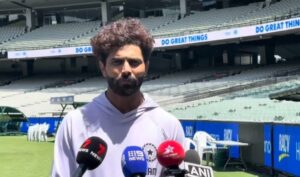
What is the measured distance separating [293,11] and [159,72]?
1402 cm

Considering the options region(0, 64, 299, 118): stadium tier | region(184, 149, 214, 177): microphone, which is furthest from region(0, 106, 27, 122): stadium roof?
region(184, 149, 214, 177): microphone

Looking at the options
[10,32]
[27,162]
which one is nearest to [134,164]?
[27,162]

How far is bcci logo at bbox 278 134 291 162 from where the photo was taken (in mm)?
10880

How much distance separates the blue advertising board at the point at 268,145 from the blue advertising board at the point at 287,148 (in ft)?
1.12

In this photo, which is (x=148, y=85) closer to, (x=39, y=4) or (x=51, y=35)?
(x=51, y=35)

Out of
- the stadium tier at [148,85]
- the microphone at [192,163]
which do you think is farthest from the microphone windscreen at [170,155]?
the stadium tier at [148,85]

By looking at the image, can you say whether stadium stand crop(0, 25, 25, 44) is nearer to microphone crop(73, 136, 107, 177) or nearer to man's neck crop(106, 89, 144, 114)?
man's neck crop(106, 89, 144, 114)

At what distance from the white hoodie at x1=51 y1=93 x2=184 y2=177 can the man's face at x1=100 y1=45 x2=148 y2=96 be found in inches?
5.9

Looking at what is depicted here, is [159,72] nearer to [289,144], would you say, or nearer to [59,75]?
[59,75]

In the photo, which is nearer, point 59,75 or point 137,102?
point 137,102

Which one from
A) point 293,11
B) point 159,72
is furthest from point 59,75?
point 293,11

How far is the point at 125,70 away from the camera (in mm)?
2424

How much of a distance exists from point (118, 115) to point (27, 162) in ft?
47.6

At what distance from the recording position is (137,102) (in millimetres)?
2576
